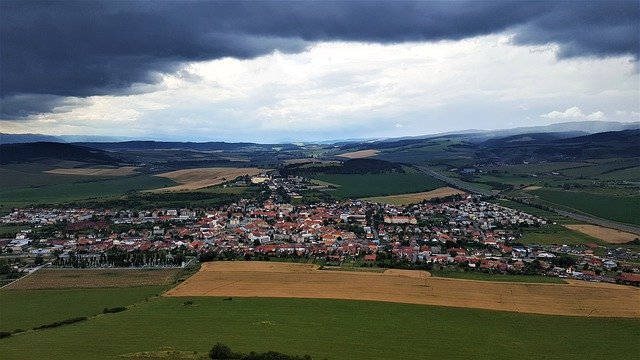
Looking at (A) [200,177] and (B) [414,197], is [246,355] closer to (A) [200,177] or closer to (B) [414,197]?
(B) [414,197]

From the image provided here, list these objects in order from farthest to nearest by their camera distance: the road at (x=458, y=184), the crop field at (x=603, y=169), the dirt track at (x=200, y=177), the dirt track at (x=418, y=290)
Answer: the crop field at (x=603, y=169)
the dirt track at (x=200, y=177)
the road at (x=458, y=184)
the dirt track at (x=418, y=290)

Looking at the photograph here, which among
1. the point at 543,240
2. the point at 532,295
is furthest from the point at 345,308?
the point at 543,240

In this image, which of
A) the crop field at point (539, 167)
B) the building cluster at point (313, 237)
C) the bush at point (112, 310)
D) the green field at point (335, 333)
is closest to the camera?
the green field at point (335, 333)

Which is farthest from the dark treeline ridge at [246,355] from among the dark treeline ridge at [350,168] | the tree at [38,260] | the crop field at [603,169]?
the crop field at [603,169]

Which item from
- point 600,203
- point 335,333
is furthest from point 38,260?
point 600,203

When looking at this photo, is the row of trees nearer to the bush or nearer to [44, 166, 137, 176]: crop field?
the bush

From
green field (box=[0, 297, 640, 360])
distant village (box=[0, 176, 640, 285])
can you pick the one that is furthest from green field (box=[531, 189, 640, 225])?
green field (box=[0, 297, 640, 360])

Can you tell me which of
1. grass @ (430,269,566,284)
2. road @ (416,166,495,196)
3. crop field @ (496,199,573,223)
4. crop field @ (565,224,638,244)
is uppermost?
road @ (416,166,495,196)

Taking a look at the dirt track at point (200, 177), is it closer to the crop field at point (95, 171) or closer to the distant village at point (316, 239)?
the crop field at point (95, 171)
